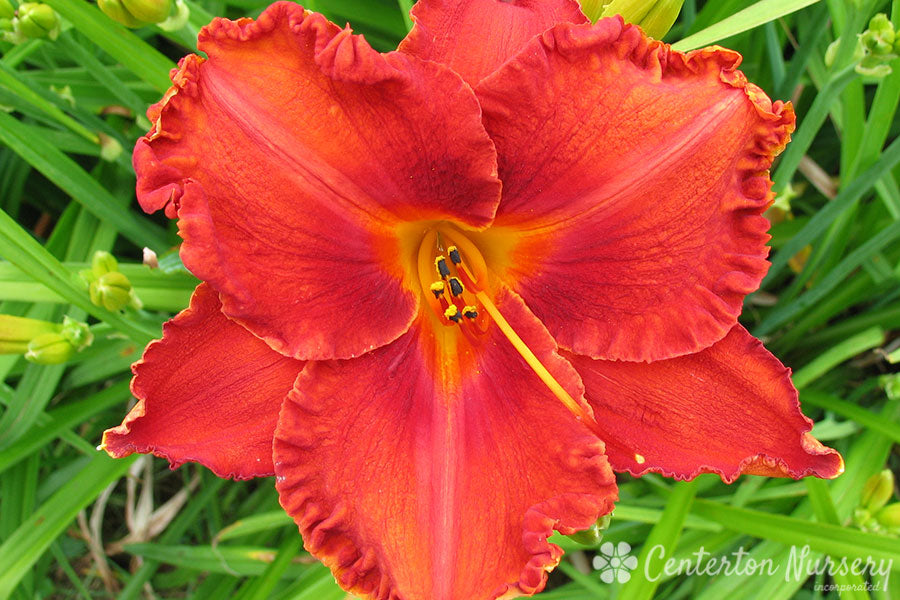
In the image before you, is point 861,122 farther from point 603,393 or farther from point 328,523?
point 328,523

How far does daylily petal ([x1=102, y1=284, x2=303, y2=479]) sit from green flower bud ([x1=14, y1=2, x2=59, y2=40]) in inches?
27.8

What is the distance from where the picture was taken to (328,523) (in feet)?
3.13

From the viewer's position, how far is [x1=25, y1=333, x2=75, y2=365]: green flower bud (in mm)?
1202

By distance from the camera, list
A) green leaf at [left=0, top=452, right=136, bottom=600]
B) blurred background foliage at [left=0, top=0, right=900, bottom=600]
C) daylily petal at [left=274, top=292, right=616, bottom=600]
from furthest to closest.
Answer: green leaf at [left=0, top=452, right=136, bottom=600]
blurred background foliage at [left=0, top=0, right=900, bottom=600]
daylily petal at [left=274, top=292, right=616, bottom=600]

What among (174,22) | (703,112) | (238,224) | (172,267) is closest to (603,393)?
(703,112)

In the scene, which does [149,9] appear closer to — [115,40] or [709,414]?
[115,40]

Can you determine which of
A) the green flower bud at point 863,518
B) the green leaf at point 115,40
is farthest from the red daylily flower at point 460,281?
the green flower bud at point 863,518

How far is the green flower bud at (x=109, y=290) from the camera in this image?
1.18 metres

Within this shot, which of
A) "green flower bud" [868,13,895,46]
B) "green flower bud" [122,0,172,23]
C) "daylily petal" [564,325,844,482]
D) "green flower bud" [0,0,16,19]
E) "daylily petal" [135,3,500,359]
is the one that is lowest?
"daylily petal" [564,325,844,482]

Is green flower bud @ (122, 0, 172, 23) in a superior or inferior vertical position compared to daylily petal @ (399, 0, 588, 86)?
superior

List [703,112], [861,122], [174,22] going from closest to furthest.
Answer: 1. [703,112]
2. [174,22]
3. [861,122]

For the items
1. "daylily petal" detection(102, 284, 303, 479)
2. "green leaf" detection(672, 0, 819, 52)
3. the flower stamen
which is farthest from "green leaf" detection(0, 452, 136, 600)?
"green leaf" detection(672, 0, 819, 52)

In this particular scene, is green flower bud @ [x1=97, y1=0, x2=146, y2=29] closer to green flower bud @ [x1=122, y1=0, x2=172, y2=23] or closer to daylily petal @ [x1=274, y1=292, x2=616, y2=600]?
green flower bud @ [x1=122, y1=0, x2=172, y2=23]

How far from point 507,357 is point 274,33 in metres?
0.60
